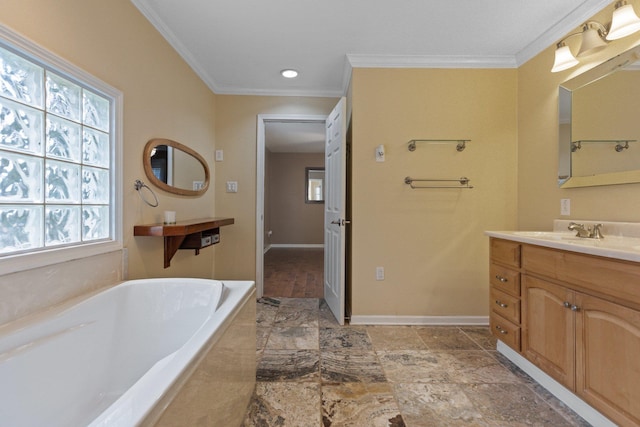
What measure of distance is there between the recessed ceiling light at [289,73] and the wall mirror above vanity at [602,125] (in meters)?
2.12

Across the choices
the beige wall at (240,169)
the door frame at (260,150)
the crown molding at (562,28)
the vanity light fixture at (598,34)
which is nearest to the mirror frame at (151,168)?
the beige wall at (240,169)

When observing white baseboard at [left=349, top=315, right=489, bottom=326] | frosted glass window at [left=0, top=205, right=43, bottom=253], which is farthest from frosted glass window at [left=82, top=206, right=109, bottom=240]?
white baseboard at [left=349, top=315, right=489, bottom=326]

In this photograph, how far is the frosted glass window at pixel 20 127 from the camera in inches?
42.1

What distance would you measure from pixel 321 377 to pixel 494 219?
6.33 feet

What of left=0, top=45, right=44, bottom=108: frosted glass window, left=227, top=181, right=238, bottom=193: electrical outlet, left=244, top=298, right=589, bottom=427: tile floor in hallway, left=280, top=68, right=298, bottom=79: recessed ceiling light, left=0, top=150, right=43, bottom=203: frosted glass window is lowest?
left=244, top=298, right=589, bottom=427: tile floor in hallway

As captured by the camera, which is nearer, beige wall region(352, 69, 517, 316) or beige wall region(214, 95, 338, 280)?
beige wall region(352, 69, 517, 316)

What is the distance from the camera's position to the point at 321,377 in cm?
169

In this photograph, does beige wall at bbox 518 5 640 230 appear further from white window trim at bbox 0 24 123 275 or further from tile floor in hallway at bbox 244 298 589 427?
white window trim at bbox 0 24 123 275

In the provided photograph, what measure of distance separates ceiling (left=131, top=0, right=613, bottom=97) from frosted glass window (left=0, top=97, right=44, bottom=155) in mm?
1041

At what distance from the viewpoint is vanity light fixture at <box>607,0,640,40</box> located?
1.50m

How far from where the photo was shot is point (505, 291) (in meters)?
1.82

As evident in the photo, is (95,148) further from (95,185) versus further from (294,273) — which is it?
(294,273)

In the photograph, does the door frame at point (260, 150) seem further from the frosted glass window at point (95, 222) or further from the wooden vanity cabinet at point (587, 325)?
the wooden vanity cabinet at point (587, 325)

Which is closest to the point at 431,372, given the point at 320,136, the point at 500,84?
the point at 500,84
